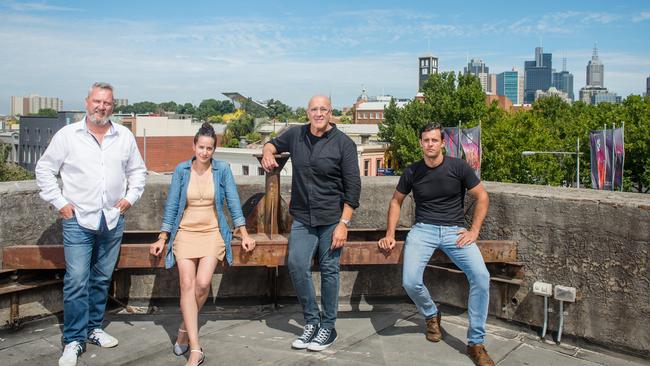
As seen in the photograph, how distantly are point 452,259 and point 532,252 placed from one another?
75 cm

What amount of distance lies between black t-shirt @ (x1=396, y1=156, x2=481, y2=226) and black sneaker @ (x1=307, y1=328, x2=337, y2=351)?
1.04 m

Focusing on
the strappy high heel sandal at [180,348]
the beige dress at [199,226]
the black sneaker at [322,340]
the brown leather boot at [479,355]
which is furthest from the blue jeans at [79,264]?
the brown leather boot at [479,355]

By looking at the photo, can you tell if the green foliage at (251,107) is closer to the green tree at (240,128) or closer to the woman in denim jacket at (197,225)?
the green tree at (240,128)

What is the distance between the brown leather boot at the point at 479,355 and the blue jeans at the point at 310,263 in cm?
96

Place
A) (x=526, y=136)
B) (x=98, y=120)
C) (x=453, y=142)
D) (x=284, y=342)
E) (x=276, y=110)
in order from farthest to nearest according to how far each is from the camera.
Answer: (x=276, y=110)
(x=526, y=136)
(x=453, y=142)
(x=284, y=342)
(x=98, y=120)

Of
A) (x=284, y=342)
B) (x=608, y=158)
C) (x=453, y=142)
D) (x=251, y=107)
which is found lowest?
(x=284, y=342)

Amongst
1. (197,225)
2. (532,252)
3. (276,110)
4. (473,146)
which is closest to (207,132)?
(197,225)

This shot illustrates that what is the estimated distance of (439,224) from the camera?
4422 mm

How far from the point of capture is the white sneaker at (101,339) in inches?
172

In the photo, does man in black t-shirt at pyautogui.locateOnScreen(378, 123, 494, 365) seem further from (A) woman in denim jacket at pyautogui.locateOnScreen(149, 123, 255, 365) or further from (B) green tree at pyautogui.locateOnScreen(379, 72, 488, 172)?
(B) green tree at pyautogui.locateOnScreen(379, 72, 488, 172)

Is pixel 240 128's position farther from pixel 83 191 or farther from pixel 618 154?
pixel 83 191

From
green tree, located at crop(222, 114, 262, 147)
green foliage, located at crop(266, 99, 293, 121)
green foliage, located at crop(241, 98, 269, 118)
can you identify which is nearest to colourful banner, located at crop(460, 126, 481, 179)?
green tree, located at crop(222, 114, 262, 147)

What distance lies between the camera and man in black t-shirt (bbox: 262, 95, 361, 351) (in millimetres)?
4363

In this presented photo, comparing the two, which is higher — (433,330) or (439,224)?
(439,224)
